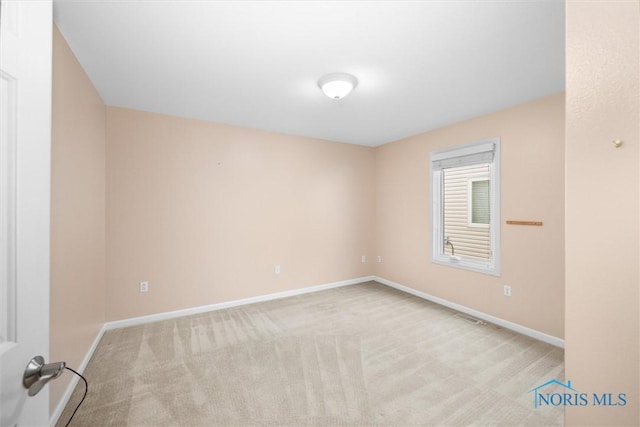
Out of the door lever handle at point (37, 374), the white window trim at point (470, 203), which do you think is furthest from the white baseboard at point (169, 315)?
the white window trim at point (470, 203)

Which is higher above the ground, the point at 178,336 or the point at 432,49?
the point at 432,49

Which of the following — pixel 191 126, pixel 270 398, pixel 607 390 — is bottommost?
pixel 270 398

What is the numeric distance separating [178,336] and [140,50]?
2631 millimetres

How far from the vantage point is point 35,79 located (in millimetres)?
649

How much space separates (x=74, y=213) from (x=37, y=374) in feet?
6.19

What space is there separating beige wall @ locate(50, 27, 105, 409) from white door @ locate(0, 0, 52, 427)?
1.35 m

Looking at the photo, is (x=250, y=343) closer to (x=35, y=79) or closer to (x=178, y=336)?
(x=178, y=336)

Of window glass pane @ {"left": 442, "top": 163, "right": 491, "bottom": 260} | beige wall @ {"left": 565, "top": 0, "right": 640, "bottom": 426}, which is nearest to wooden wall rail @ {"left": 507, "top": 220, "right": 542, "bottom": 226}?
window glass pane @ {"left": 442, "top": 163, "right": 491, "bottom": 260}

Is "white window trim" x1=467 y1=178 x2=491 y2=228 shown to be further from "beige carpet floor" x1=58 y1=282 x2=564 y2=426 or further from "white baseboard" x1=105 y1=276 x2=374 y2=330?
"white baseboard" x1=105 y1=276 x2=374 y2=330

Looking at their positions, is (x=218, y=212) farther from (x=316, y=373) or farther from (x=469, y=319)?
(x=469, y=319)

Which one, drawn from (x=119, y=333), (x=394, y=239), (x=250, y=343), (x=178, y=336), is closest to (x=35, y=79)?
(x=250, y=343)

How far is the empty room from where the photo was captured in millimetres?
871

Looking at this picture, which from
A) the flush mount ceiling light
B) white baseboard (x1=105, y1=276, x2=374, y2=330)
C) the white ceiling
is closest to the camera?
the white ceiling

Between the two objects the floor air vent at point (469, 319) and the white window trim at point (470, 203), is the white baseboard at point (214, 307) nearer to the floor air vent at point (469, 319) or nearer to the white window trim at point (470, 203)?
the floor air vent at point (469, 319)
